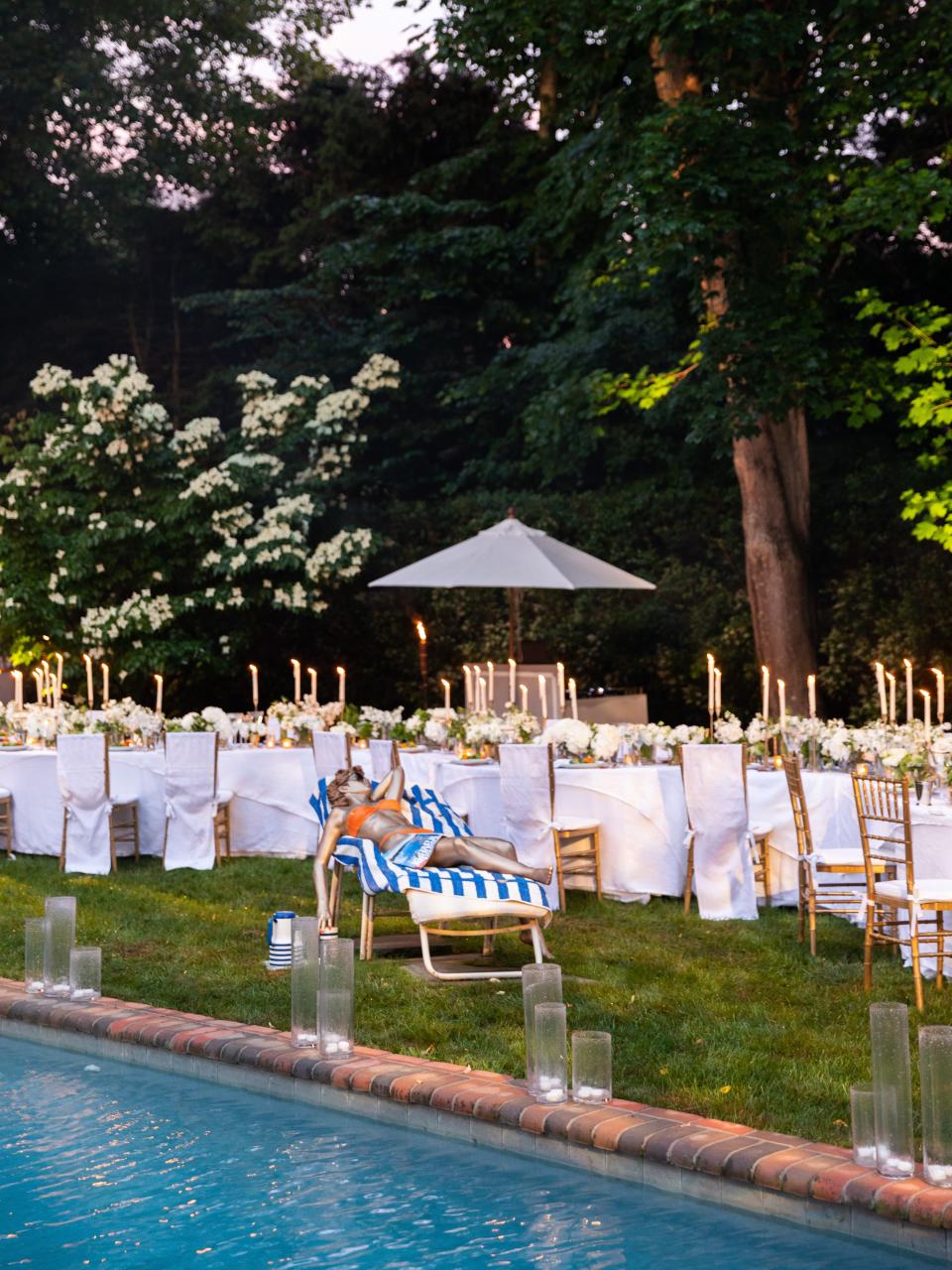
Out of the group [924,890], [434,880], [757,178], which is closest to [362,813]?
[434,880]

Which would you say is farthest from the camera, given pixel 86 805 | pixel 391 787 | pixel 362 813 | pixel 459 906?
pixel 86 805

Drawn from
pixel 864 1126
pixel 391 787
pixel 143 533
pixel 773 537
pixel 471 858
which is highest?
pixel 143 533

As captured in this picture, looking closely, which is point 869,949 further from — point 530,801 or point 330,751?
point 330,751

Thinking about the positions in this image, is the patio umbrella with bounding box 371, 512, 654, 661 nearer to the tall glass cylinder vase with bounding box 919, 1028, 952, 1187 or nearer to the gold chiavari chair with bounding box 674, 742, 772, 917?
the gold chiavari chair with bounding box 674, 742, 772, 917

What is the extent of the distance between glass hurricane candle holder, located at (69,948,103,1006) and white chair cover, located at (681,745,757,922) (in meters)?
3.73

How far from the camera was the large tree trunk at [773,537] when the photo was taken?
15336mm

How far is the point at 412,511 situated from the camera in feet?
67.6

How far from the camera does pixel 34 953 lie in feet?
22.9

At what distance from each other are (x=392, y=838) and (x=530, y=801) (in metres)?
1.75

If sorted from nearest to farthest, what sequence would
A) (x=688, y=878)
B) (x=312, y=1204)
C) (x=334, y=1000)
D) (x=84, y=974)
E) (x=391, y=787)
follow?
(x=312, y=1204)
(x=334, y=1000)
(x=84, y=974)
(x=391, y=787)
(x=688, y=878)

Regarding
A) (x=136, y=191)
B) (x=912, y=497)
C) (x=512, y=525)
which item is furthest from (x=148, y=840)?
(x=136, y=191)

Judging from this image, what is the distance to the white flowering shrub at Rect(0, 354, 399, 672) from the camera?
18109 mm

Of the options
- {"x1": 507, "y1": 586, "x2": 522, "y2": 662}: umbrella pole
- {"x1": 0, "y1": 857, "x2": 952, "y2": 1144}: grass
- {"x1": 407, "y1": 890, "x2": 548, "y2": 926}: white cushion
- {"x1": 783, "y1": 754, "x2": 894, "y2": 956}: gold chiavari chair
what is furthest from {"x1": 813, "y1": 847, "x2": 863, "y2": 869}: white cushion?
{"x1": 507, "y1": 586, "x2": 522, "y2": 662}: umbrella pole

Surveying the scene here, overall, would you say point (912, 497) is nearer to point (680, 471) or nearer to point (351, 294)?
point (680, 471)
